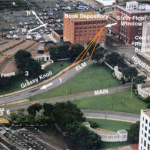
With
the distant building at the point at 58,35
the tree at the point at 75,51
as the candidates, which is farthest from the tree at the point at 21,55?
the distant building at the point at 58,35

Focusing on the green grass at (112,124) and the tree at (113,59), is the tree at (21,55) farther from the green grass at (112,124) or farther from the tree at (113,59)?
the green grass at (112,124)

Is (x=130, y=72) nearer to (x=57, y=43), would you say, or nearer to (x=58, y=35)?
(x=57, y=43)

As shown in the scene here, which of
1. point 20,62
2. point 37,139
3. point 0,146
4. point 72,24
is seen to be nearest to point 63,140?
point 37,139

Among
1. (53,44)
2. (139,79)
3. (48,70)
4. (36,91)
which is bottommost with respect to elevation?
(36,91)

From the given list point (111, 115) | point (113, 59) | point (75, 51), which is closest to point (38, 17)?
point (75, 51)

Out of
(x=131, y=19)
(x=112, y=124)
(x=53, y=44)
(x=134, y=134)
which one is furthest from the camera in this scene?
(x=131, y=19)

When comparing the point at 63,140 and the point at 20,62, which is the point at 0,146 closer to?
the point at 63,140

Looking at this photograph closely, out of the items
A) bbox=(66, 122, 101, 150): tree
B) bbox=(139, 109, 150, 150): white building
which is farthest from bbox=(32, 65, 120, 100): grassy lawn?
bbox=(139, 109, 150, 150): white building
